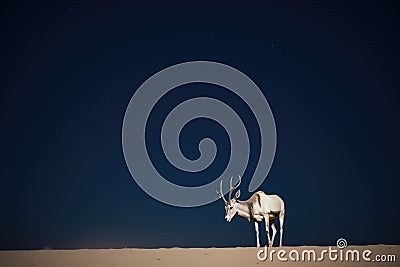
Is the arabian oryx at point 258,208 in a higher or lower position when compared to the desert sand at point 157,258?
higher

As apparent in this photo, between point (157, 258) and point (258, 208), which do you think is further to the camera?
point (258, 208)

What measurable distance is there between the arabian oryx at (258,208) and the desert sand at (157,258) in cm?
100

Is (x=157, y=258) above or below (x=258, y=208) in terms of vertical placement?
below

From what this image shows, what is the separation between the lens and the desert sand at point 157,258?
11695 millimetres

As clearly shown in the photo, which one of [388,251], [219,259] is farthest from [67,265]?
[388,251]

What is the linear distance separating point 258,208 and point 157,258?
3726 mm

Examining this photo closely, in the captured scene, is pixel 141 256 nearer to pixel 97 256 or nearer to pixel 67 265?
pixel 97 256

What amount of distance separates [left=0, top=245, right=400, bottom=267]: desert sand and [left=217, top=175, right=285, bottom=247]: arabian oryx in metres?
1.00

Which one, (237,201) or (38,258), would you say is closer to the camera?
(38,258)

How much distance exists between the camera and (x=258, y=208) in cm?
1498

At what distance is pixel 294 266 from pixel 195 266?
2199mm

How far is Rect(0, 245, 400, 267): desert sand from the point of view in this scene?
11695mm

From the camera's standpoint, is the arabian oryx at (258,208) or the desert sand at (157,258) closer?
the desert sand at (157,258)

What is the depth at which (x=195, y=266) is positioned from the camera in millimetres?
11391
